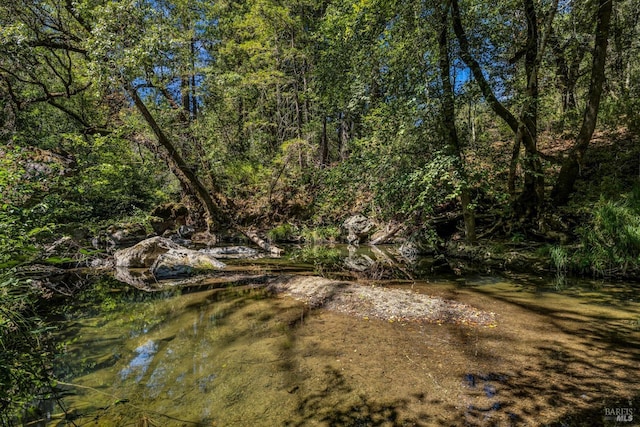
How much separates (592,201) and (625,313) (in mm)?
5133

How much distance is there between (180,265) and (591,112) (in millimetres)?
12452

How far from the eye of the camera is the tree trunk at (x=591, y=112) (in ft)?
27.1

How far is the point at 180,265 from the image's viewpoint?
9648 millimetres

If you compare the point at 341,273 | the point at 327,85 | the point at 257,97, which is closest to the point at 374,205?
the point at 341,273

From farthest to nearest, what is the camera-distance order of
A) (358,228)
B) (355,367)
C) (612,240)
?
(358,228), (612,240), (355,367)

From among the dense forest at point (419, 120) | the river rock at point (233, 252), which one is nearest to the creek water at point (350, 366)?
the dense forest at point (419, 120)

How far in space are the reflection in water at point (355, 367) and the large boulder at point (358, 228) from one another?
379 inches

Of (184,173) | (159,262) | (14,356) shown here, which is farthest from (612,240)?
(184,173)

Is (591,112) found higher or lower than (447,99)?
lower

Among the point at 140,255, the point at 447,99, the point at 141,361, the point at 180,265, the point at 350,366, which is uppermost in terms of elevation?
the point at 447,99

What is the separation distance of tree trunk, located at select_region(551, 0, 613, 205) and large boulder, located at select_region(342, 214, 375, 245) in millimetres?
7458

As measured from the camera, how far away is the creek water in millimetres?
2891

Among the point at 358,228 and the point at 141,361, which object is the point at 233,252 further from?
the point at 141,361

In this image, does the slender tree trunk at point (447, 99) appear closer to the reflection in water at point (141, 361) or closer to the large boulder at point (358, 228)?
the large boulder at point (358, 228)
